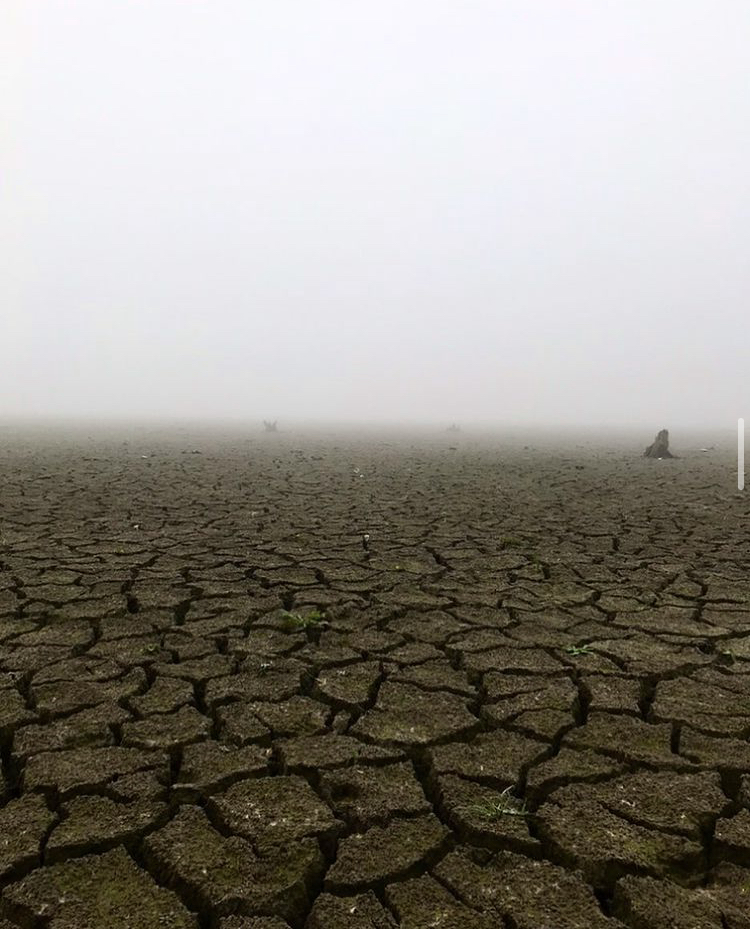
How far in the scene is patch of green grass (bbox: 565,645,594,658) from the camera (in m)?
2.87

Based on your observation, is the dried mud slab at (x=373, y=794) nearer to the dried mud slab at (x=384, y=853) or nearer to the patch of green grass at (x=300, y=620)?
the dried mud slab at (x=384, y=853)

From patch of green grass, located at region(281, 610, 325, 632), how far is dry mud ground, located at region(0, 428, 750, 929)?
0.8 inches

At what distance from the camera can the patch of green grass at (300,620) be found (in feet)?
10.4

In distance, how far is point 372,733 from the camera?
219cm

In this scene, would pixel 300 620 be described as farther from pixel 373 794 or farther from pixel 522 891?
pixel 522 891

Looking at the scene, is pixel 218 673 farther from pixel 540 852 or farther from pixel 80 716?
pixel 540 852

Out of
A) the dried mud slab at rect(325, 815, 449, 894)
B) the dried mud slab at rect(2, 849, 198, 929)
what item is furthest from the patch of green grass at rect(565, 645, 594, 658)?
the dried mud slab at rect(2, 849, 198, 929)

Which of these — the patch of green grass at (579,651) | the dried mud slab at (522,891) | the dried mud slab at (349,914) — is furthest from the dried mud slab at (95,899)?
the patch of green grass at (579,651)

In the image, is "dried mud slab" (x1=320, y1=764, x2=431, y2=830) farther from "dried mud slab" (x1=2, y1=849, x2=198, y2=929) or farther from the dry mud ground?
"dried mud slab" (x1=2, y1=849, x2=198, y2=929)

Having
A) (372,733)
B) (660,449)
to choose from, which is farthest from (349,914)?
(660,449)

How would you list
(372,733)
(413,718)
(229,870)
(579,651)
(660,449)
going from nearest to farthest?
(229,870) → (372,733) → (413,718) → (579,651) → (660,449)

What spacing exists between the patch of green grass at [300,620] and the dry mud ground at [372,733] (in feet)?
0.06

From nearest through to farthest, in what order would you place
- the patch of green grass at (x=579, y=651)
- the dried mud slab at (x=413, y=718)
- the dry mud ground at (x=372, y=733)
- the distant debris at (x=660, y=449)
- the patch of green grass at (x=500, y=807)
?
the dry mud ground at (x=372, y=733) < the patch of green grass at (x=500, y=807) < the dried mud slab at (x=413, y=718) < the patch of green grass at (x=579, y=651) < the distant debris at (x=660, y=449)

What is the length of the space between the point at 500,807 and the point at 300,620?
5.36 feet
